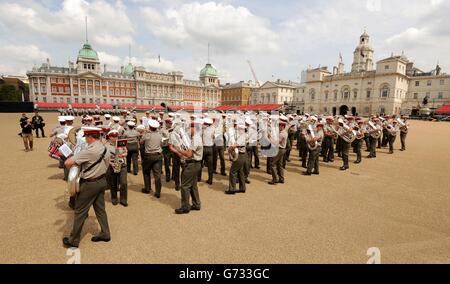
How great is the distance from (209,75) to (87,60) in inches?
2199

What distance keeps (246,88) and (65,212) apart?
110022mm

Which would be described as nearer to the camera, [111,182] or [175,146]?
[175,146]

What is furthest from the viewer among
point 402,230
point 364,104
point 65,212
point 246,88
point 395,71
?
point 246,88

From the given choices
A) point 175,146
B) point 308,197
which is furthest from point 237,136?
point 308,197

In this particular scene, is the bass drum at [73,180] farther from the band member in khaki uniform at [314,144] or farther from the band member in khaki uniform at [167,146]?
the band member in khaki uniform at [314,144]

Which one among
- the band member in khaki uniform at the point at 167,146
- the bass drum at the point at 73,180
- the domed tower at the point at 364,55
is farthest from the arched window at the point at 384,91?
the bass drum at the point at 73,180

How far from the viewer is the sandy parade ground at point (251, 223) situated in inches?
169

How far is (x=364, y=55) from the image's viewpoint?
79375 millimetres

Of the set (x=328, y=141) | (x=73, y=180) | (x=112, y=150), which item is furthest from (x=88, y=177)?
(x=328, y=141)

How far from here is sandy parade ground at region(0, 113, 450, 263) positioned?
429cm

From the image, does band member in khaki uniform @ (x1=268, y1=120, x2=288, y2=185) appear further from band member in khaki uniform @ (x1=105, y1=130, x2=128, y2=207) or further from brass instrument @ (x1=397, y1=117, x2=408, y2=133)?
brass instrument @ (x1=397, y1=117, x2=408, y2=133)

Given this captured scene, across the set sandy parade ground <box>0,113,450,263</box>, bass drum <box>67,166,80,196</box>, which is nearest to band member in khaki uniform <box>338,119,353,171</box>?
sandy parade ground <box>0,113,450,263</box>

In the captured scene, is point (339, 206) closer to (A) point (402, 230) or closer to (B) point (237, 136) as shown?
(A) point (402, 230)
